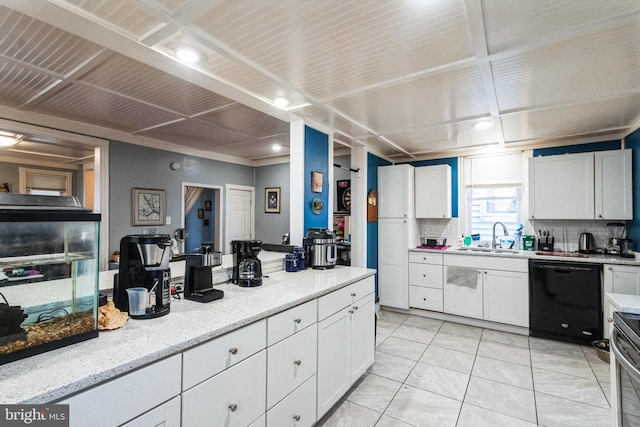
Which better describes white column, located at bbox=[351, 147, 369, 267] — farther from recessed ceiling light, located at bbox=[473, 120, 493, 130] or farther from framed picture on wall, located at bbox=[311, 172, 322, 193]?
recessed ceiling light, located at bbox=[473, 120, 493, 130]

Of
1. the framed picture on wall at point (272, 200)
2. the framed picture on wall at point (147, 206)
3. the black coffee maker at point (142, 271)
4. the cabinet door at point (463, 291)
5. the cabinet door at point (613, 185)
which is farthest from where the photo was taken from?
the framed picture on wall at point (272, 200)

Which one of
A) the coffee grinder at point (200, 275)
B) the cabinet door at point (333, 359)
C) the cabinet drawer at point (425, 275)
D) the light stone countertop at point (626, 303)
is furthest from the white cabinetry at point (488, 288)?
the coffee grinder at point (200, 275)

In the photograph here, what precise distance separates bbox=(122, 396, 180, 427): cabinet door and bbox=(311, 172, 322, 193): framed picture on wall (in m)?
2.29

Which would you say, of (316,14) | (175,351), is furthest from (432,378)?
(316,14)

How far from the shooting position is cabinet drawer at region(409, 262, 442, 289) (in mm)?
4199

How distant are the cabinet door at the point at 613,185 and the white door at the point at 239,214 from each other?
5270mm

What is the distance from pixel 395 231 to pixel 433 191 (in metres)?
0.82

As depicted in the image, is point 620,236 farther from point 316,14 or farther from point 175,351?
point 175,351

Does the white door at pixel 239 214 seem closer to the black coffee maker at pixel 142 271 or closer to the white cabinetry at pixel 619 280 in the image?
the black coffee maker at pixel 142 271

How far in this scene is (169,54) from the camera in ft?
6.51

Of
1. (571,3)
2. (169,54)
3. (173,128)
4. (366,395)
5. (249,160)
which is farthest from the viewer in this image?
(249,160)

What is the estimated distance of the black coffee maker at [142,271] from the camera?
57.9 inches

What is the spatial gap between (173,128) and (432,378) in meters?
4.00

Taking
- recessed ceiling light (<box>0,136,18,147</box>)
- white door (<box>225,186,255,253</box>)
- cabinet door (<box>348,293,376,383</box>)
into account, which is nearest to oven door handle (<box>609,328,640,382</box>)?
cabinet door (<box>348,293,376,383</box>)
